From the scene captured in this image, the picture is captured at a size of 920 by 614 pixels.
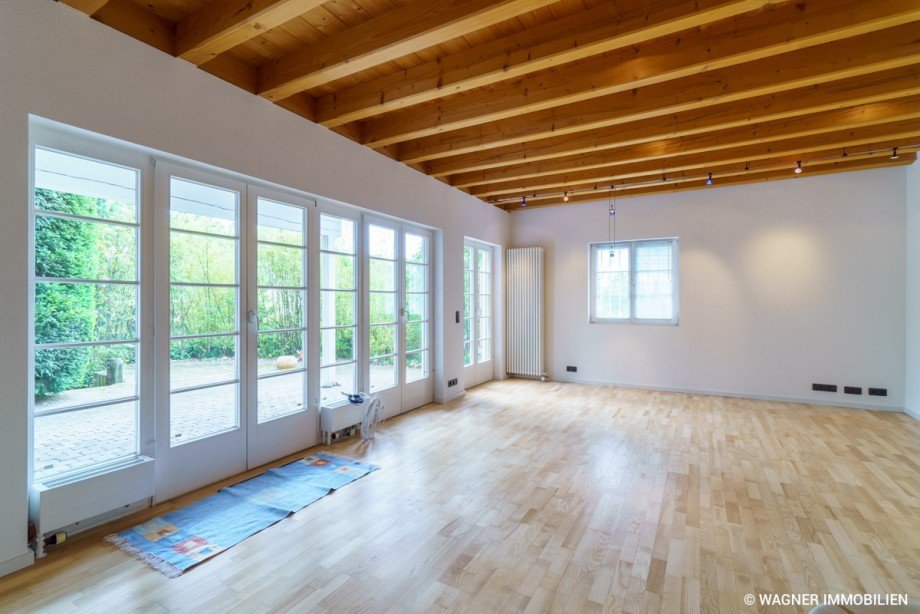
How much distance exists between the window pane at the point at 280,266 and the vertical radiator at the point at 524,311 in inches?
170

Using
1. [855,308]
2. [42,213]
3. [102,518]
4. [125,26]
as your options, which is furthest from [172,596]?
[855,308]

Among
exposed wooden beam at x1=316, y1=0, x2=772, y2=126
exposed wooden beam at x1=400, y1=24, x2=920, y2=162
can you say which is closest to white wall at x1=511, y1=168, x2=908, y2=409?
exposed wooden beam at x1=400, y1=24, x2=920, y2=162

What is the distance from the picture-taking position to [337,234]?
439 centimetres

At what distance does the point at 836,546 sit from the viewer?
2.44 metres

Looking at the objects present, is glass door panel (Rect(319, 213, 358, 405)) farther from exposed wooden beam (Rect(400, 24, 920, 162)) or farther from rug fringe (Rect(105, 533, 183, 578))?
rug fringe (Rect(105, 533, 183, 578))

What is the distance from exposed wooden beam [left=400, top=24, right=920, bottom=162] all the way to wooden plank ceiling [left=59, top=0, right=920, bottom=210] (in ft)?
0.04

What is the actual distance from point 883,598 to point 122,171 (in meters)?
4.76

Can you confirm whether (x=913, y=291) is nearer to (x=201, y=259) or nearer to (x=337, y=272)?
(x=337, y=272)

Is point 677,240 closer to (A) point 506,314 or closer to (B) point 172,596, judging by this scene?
(A) point 506,314

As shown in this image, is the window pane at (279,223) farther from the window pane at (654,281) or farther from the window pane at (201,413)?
the window pane at (654,281)

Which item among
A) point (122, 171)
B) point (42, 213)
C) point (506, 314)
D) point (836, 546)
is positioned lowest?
point (836, 546)

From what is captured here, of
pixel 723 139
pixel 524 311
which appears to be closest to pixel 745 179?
pixel 723 139

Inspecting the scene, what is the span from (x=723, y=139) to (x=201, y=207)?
508 cm

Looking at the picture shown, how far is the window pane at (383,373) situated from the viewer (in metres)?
4.87
